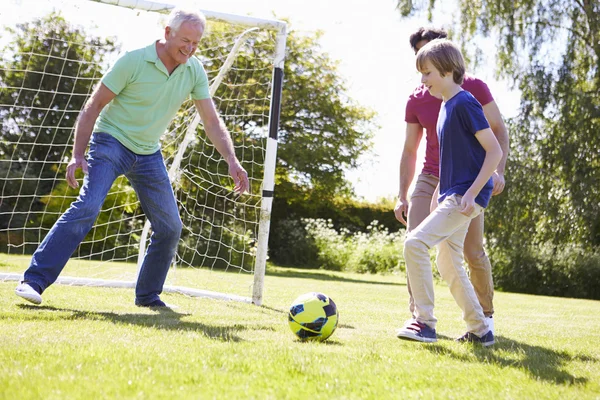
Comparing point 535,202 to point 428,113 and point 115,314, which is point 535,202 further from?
point 115,314

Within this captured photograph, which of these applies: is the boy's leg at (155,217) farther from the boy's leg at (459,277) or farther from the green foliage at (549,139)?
the green foliage at (549,139)

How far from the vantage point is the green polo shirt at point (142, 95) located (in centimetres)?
438

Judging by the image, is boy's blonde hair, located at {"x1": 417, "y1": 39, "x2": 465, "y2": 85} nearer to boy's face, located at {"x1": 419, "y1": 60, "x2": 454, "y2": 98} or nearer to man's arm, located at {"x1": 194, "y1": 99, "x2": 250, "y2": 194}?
boy's face, located at {"x1": 419, "y1": 60, "x2": 454, "y2": 98}

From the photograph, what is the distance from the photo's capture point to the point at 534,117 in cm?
1490

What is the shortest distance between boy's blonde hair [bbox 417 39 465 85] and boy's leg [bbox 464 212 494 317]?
1032 mm

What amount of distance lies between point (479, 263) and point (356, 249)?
14782 mm

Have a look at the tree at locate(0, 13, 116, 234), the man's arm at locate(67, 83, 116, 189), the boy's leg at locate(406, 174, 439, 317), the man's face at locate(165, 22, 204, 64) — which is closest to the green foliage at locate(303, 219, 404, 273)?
the tree at locate(0, 13, 116, 234)

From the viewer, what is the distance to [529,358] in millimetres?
3543

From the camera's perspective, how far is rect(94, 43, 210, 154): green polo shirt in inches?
173

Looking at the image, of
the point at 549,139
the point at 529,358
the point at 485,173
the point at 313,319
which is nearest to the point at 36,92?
the point at 549,139

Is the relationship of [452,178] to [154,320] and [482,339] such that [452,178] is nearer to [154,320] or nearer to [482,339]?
[482,339]

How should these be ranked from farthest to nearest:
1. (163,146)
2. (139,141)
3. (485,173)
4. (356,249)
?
1. (356,249)
2. (163,146)
3. (139,141)
4. (485,173)

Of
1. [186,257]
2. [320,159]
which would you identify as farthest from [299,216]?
[186,257]

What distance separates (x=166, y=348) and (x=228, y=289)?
15.5 feet
